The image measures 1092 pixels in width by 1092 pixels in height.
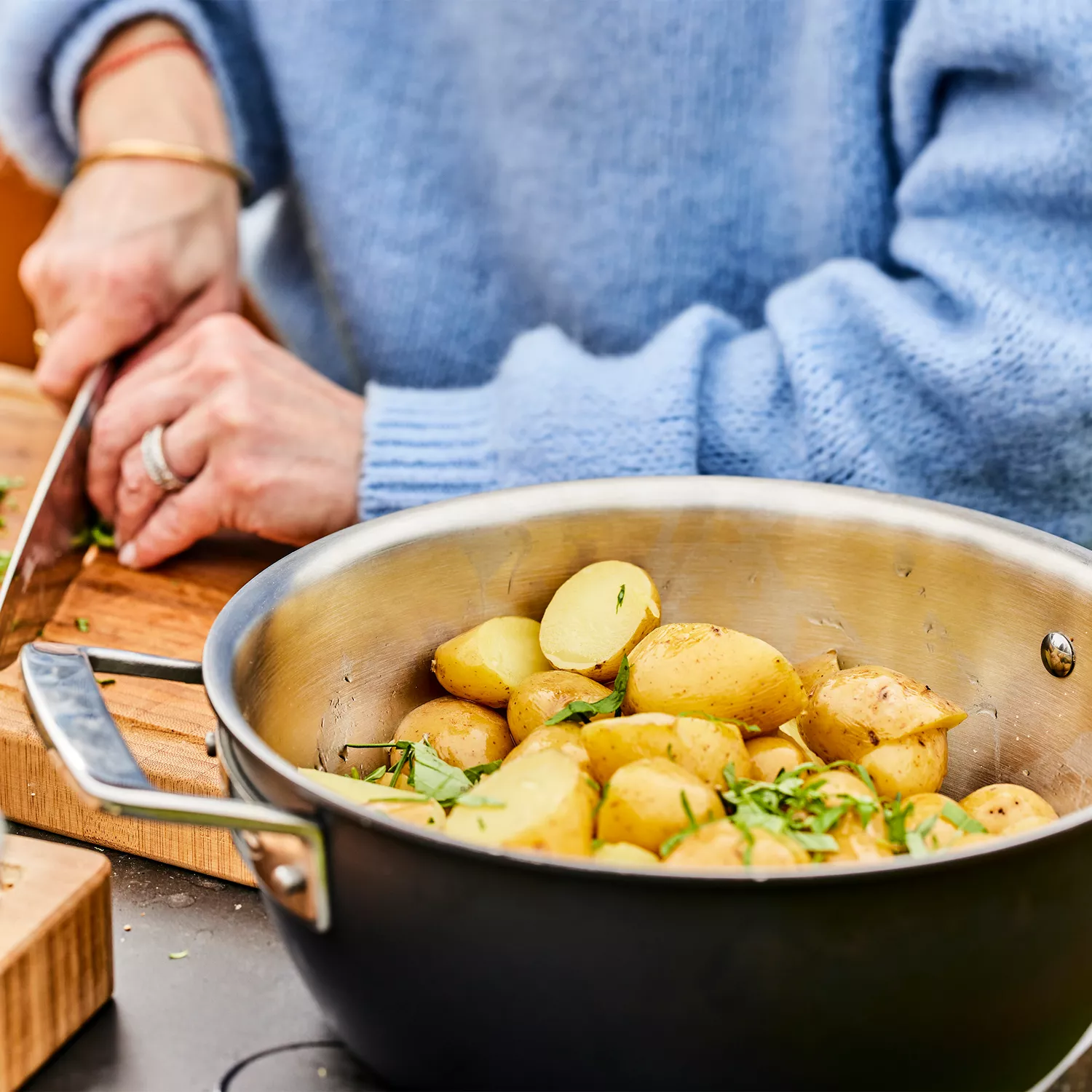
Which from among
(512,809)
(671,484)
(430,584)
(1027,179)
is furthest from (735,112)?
(512,809)

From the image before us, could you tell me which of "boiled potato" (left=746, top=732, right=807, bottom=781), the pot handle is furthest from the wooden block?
"boiled potato" (left=746, top=732, right=807, bottom=781)

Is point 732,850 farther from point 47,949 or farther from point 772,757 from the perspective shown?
point 47,949

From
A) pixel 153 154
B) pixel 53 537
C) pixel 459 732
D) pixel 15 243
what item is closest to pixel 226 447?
pixel 53 537

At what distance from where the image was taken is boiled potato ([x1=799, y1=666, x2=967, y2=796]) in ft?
1.85

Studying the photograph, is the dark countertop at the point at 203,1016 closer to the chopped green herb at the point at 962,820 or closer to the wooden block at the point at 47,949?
the wooden block at the point at 47,949

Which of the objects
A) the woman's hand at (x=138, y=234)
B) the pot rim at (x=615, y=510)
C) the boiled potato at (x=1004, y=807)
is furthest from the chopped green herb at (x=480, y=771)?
the woman's hand at (x=138, y=234)

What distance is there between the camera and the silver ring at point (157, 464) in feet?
3.35

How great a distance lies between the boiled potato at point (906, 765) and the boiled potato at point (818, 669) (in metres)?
0.07

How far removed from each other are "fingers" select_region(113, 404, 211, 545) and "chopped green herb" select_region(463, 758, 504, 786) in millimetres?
556

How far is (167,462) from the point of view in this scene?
3.36ft

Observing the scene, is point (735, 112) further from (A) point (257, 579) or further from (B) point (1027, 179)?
(A) point (257, 579)

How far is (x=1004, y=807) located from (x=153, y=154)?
105 centimetres

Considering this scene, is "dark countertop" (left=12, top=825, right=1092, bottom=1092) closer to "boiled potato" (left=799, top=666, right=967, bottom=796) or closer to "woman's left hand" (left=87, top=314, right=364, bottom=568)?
"boiled potato" (left=799, top=666, right=967, bottom=796)

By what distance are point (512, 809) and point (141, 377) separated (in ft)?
2.56
